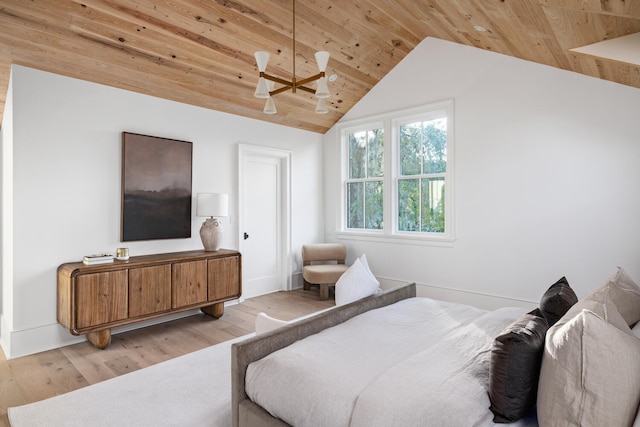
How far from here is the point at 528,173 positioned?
4059 millimetres

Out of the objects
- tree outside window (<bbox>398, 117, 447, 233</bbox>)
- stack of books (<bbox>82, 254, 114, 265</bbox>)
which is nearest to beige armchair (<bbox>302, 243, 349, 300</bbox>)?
tree outside window (<bbox>398, 117, 447, 233</bbox>)

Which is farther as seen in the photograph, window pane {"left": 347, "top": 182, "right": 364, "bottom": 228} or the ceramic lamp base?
window pane {"left": 347, "top": 182, "right": 364, "bottom": 228}

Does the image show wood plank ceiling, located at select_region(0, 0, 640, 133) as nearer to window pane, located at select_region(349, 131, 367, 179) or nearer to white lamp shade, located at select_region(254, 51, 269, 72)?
white lamp shade, located at select_region(254, 51, 269, 72)

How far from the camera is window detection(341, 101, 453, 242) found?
4762 millimetres

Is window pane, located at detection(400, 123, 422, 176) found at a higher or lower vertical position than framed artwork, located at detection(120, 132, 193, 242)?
higher

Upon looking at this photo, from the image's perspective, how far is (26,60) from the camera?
3160mm

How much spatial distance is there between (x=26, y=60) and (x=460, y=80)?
450 centimetres

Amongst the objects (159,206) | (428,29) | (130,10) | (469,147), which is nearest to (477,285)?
(469,147)

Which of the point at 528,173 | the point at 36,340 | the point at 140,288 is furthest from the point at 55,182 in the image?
the point at 528,173

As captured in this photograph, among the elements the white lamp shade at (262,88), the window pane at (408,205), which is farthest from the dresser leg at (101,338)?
the window pane at (408,205)

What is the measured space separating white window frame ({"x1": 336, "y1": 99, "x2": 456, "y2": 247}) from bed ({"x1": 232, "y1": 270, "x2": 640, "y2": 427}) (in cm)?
244

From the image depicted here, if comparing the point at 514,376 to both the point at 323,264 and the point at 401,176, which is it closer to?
the point at 401,176

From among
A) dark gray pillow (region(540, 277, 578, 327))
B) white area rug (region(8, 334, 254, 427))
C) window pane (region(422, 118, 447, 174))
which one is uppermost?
window pane (region(422, 118, 447, 174))

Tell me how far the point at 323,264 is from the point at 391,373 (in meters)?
4.12
